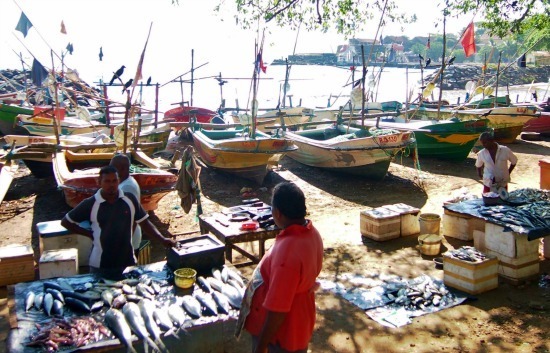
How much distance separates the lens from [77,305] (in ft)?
12.4

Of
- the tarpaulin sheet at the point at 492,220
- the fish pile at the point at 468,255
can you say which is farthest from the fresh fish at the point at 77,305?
the tarpaulin sheet at the point at 492,220

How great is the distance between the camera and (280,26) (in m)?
12.3

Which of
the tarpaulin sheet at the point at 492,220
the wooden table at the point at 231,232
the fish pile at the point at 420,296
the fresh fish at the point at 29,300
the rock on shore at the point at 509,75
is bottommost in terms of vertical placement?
the fish pile at the point at 420,296

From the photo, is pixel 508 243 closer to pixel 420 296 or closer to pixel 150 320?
pixel 420 296

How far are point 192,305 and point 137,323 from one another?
18.5 inches

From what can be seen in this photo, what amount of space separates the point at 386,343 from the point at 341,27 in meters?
9.22

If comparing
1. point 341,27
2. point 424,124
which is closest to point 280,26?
point 341,27

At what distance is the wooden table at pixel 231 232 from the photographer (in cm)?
620

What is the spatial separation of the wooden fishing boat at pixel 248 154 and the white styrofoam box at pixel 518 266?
21.8ft

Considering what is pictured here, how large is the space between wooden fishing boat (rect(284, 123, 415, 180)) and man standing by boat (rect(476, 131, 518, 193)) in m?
4.07

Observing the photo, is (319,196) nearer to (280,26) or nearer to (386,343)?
(280,26)

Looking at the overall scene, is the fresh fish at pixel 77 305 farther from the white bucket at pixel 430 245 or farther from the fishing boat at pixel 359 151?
the fishing boat at pixel 359 151

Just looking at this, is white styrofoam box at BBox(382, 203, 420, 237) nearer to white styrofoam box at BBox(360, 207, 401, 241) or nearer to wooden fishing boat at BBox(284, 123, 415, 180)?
white styrofoam box at BBox(360, 207, 401, 241)

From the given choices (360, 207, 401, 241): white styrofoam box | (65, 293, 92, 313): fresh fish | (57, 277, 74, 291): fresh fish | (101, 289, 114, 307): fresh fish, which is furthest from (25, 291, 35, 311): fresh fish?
(360, 207, 401, 241): white styrofoam box
